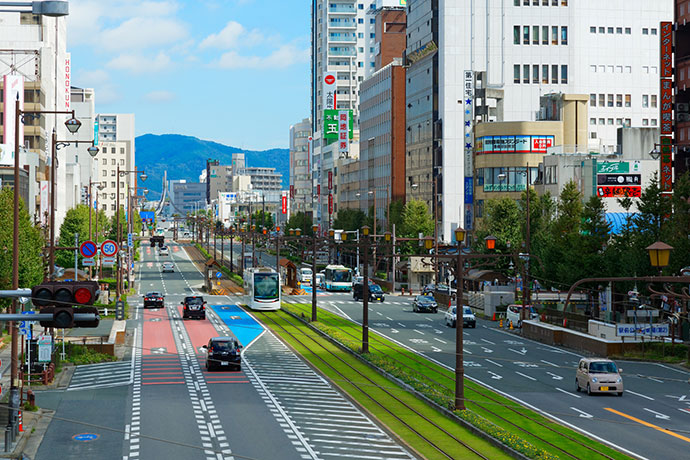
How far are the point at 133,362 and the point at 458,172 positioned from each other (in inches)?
3462

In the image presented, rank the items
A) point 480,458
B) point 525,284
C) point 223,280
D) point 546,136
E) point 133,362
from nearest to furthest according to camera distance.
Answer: point 480,458
point 133,362
point 525,284
point 546,136
point 223,280

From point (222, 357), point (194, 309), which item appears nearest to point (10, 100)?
point (194, 309)

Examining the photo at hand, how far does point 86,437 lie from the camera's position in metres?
34.1

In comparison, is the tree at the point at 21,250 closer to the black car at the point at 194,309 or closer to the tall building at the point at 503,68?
the black car at the point at 194,309

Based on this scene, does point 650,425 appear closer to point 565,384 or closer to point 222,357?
point 565,384

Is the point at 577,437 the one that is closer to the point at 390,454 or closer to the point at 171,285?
the point at 390,454

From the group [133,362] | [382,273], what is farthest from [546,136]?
[133,362]

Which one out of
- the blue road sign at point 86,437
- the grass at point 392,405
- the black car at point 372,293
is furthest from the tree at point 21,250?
the black car at point 372,293

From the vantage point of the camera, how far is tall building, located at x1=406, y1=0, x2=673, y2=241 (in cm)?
13600

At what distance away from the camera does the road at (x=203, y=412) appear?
3175cm

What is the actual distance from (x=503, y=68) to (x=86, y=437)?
364ft

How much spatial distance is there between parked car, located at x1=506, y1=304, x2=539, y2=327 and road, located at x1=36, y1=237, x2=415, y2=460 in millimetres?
21454

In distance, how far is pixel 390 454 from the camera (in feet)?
102

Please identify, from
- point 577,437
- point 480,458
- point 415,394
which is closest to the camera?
point 480,458
